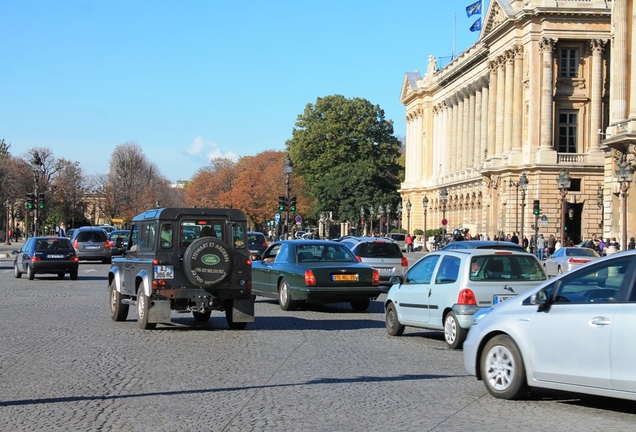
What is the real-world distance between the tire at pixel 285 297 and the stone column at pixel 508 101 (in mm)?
56871

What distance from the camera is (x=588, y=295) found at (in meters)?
9.42

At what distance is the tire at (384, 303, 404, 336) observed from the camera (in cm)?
1662

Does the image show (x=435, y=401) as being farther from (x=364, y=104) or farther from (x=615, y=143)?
(x=364, y=104)

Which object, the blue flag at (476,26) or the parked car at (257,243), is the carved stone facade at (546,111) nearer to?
the blue flag at (476,26)

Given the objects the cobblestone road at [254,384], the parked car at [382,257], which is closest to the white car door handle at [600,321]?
the cobblestone road at [254,384]

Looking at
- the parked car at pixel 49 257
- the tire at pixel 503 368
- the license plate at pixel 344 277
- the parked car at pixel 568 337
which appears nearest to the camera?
the parked car at pixel 568 337

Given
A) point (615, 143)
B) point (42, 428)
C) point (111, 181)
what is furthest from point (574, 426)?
point (111, 181)

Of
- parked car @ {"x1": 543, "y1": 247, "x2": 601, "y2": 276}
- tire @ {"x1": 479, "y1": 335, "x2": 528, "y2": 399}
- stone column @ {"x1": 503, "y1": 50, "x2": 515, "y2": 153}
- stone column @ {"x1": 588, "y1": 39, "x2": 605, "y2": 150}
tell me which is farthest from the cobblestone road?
stone column @ {"x1": 503, "y1": 50, "x2": 515, "y2": 153}

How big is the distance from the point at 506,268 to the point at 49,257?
74.2 ft

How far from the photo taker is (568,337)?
30.7 ft

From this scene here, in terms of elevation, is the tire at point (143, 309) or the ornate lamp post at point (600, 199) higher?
the ornate lamp post at point (600, 199)

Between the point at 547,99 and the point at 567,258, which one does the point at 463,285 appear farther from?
the point at 547,99

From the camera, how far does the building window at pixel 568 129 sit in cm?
7344

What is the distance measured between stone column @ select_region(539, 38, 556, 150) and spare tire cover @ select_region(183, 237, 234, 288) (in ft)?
192
